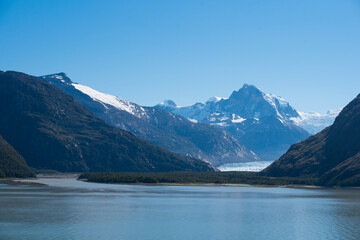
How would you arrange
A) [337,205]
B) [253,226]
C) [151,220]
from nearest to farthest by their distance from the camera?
1. [253,226]
2. [151,220]
3. [337,205]

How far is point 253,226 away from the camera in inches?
4518

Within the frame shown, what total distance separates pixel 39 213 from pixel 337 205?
308 feet

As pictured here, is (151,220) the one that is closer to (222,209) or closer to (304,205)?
(222,209)

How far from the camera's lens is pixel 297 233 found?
105m

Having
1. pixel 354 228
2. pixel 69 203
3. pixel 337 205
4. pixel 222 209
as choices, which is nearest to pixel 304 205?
pixel 337 205

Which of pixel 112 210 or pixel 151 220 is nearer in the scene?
pixel 151 220

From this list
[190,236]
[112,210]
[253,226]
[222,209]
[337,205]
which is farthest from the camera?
[337,205]

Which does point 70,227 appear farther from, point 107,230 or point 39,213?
point 39,213

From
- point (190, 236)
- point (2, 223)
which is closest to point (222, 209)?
point (190, 236)

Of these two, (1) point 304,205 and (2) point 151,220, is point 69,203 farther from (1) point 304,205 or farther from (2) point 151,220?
(1) point 304,205

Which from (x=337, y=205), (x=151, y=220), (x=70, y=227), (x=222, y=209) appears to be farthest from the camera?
(x=337, y=205)

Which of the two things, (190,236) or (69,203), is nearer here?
(190,236)

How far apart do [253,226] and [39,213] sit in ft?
177

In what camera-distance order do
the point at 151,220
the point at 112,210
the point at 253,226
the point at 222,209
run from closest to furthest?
1. the point at 253,226
2. the point at 151,220
3. the point at 112,210
4. the point at 222,209
